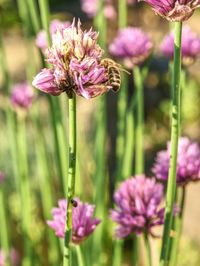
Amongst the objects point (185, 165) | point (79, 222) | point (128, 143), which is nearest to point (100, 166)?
point (128, 143)

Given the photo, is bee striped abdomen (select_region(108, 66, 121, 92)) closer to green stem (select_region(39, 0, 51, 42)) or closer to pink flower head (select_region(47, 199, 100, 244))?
pink flower head (select_region(47, 199, 100, 244))

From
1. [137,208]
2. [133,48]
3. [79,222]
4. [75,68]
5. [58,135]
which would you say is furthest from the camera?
[133,48]

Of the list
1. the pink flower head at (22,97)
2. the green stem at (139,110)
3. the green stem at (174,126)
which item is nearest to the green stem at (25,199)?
the pink flower head at (22,97)

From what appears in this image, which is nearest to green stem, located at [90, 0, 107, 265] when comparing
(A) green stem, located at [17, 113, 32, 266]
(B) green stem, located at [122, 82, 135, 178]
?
(B) green stem, located at [122, 82, 135, 178]

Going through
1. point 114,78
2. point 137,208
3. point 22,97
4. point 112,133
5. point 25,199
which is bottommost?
point 112,133

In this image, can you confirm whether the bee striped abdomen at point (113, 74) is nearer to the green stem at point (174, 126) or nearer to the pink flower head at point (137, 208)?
the green stem at point (174, 126)

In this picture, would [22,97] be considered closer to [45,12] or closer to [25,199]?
[25,199]
